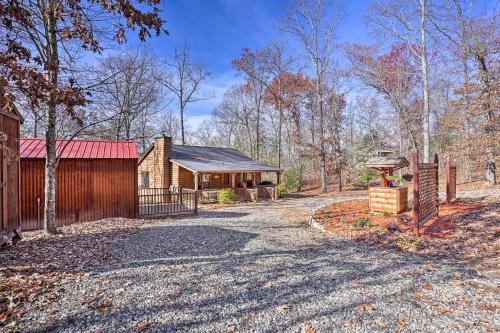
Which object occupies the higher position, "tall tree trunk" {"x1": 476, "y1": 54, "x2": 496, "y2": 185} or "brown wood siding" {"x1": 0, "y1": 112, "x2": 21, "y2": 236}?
"tall tree trunk" {"x1": 476, "y1": 54, "x2": 496, "y2": 185}

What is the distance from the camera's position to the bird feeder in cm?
944

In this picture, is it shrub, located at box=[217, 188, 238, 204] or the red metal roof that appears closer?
the red metal roof

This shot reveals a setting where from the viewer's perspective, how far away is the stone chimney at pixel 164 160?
19.6m

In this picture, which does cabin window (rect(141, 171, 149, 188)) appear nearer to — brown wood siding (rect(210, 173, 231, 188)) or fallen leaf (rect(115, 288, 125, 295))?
brown wood siding (rect(210, 173, 231, 188))

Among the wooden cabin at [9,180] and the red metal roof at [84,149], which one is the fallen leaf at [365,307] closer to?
the wooden cabin at [9,180]

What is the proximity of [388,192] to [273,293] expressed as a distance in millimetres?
7042

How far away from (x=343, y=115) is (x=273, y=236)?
2525 centimetres

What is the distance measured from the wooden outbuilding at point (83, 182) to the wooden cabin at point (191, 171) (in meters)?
5.81

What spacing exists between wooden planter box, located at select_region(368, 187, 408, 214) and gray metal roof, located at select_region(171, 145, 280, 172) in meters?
10.2

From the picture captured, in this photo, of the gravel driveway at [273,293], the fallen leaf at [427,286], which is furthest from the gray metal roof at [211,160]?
the fallen leaf at [427,286]

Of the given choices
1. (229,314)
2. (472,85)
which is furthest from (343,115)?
(229,314)

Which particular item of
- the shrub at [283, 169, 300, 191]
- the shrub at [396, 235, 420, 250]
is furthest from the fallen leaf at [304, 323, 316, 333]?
the shrub at [283, 169, 300, 191]

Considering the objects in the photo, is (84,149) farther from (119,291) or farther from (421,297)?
(421,297)


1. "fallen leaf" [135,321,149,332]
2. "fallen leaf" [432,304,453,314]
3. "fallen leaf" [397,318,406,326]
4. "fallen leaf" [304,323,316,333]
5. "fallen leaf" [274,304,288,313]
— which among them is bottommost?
"fallen leaf" [432,304,453,314]
